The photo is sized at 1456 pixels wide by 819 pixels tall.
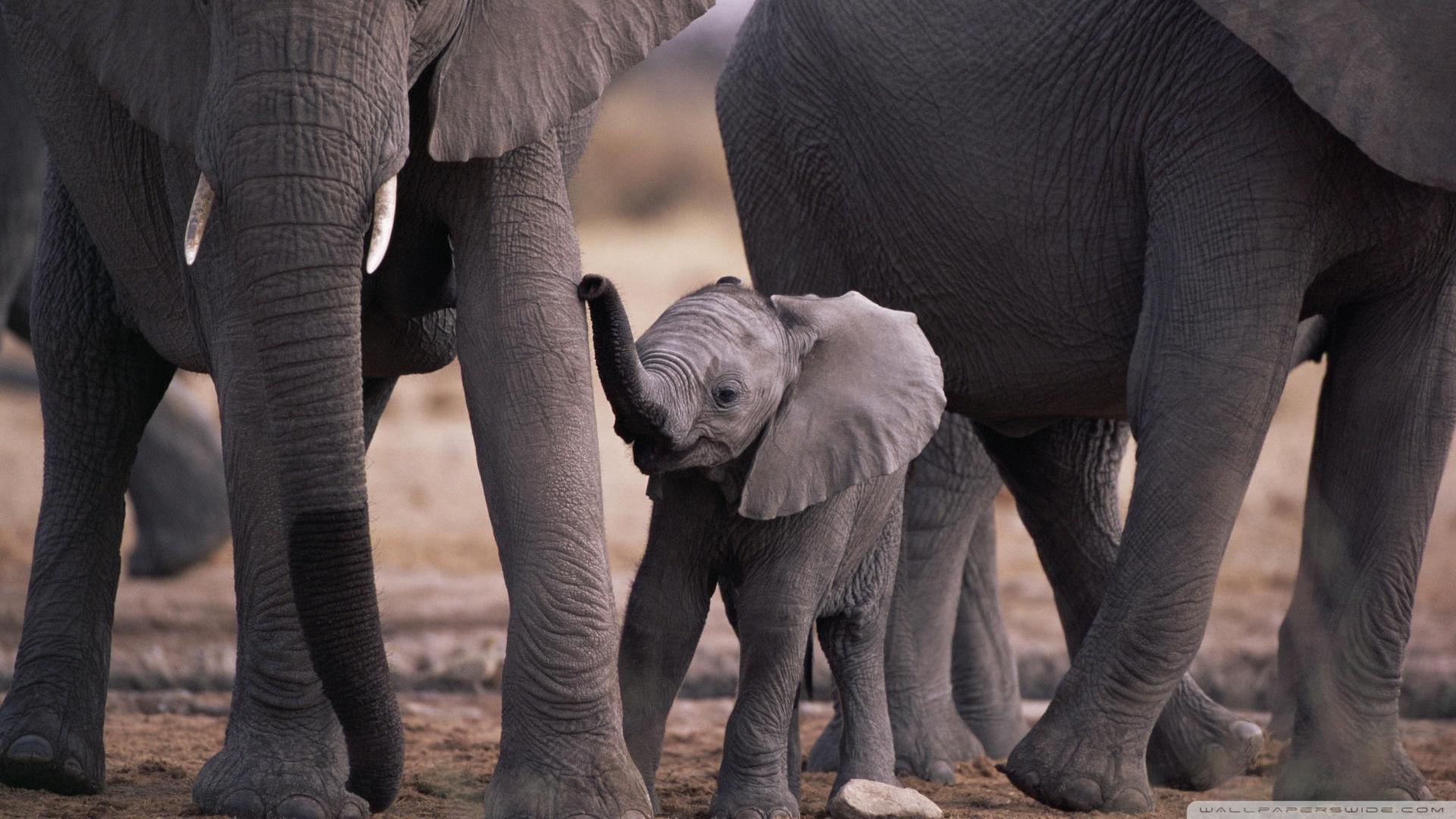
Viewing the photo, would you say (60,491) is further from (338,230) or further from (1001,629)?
(1001,629)

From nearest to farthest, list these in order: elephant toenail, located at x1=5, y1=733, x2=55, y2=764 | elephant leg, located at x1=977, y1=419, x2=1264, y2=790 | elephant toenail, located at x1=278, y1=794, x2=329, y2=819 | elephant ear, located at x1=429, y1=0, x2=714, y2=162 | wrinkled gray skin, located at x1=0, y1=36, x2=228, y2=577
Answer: elephant ear, located at x1=429, y1=0, x2=714, y2=162 < elephant toenail, located at x1=278, y1=794, x2=329, y2=819 < elephant toenail, located at x1=5, y1=733, x2=55, y2=764 < elephant leg, located at x1=977, y1=419, x2=1264, y2=790 < wrinkled gray skin, located at x1=0, y1=36, x2=228, y2=577

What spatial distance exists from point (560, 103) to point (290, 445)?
2.45 ft

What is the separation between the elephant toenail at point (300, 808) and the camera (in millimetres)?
3389

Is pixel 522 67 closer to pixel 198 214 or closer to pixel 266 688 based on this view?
pixel 198 214

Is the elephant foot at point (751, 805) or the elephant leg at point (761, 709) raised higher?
the elephant leg at point (761, 709)

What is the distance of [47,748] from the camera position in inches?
157

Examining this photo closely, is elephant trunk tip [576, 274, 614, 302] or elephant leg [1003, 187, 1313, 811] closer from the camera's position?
elephant trunk tip [576, 274, 614, 302]

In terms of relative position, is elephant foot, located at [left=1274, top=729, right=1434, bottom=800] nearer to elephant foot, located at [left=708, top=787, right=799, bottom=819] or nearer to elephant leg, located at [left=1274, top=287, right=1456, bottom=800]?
elephant leg, located at [left=1274, top=287, right=1456, bottom=800]

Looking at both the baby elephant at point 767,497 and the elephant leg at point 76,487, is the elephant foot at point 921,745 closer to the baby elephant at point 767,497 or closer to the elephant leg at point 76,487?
the baby elephant at point 767,497

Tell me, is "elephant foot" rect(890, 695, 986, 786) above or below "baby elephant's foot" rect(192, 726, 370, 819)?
above

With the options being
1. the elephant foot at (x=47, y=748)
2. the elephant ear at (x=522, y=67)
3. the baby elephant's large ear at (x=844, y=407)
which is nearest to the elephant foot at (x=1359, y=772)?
the baby elephant's large ear at (x=844, y=407)

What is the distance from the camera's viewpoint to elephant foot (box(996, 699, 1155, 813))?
153 inches

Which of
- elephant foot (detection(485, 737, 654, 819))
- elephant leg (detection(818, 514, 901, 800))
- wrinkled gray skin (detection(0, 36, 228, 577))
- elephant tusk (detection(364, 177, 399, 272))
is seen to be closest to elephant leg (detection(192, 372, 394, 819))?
elephant foot (detection(485, 737, 654, 819))

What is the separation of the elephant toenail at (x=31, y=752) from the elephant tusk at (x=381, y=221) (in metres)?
1.50
